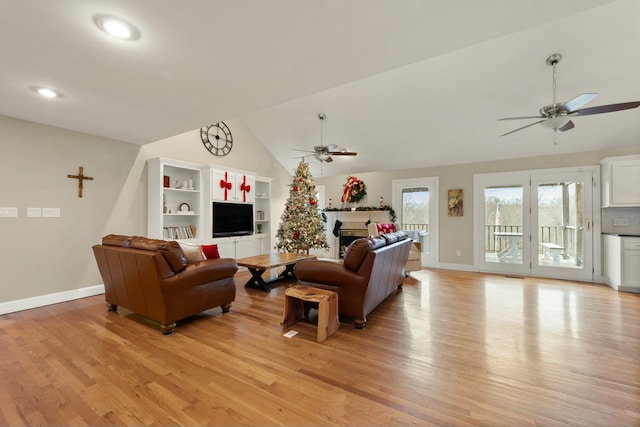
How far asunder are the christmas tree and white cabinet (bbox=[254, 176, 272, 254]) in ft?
2.54

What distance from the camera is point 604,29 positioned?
3.27 meters

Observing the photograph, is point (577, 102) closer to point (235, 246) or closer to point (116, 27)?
point (116, 27)

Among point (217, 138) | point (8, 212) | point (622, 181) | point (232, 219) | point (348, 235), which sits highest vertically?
point (217, 138)

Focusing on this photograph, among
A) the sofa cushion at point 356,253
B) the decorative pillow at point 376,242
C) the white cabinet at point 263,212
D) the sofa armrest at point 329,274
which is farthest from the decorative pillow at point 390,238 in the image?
the white cabinet at point 263,212

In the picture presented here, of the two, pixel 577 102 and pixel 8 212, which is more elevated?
pixel 577 102

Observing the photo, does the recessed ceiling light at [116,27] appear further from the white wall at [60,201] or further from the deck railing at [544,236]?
the deck railing at [544,236]

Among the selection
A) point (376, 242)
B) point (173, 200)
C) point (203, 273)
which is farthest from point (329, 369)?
point (173, 200)

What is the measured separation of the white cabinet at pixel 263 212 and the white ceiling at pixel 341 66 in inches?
76.6

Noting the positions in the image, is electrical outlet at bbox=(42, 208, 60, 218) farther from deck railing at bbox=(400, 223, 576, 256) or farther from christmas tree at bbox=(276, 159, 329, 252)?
deck railing at bbox=(400, 223, 576, 256)

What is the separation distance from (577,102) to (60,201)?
666 cm

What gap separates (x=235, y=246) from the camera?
600 cm

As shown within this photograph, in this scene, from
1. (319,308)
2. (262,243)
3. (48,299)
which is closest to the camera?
(319,308)

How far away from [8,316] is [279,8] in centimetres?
462

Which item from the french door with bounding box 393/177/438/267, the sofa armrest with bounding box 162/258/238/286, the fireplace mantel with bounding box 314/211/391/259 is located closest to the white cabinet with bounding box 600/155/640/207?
the french door with bounding box 393/177/438/267
